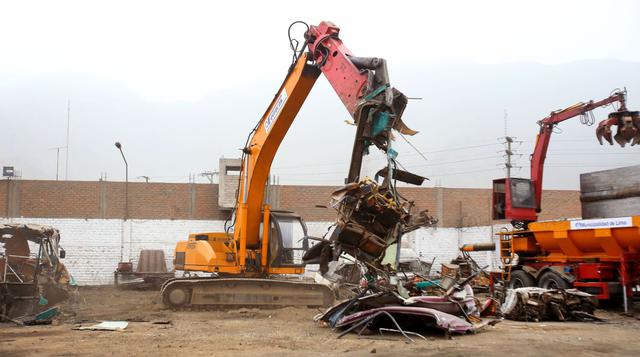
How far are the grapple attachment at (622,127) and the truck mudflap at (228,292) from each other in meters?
8.19

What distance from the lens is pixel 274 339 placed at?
28.3ft

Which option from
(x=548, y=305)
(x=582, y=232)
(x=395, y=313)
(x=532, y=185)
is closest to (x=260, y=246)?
(x=395, y=313)

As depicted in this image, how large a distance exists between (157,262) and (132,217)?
2.57 metres

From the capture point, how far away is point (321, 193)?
2478cm

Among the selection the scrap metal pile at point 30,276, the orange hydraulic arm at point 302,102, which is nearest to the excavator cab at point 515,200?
the orange hydraulic arm at point 302,102

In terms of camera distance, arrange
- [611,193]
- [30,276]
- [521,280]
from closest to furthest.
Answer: [30,276], [611,193], [521,280]

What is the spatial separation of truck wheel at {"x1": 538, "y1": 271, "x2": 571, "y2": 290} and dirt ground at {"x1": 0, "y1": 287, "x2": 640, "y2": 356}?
166cm

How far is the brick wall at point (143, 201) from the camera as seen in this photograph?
910 inches

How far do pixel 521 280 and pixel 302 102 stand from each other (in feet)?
24.3

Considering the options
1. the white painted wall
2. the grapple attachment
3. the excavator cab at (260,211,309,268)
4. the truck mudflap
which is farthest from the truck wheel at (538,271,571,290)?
the white painted wall

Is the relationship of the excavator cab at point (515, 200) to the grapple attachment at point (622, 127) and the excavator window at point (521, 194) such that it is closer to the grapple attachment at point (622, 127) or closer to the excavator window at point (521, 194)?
the excavator window at point (521, 194)

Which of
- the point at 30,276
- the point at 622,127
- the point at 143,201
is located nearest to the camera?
the point at 30,276

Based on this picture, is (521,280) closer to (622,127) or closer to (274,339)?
(622,127)

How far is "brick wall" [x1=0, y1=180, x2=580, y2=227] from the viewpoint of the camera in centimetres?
2311
